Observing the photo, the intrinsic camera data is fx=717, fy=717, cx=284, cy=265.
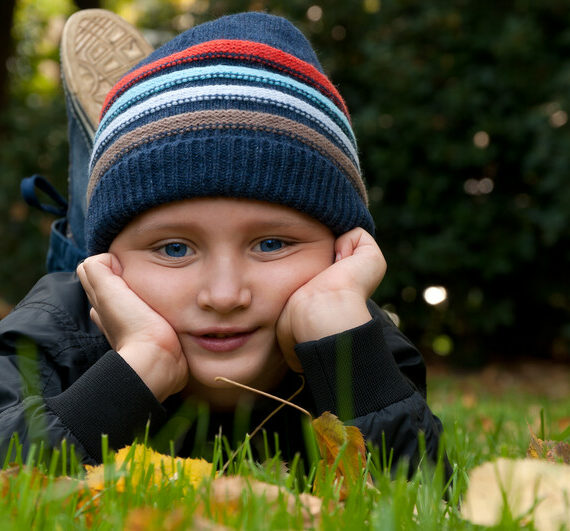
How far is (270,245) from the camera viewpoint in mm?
1950

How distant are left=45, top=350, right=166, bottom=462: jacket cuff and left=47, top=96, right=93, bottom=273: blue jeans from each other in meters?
1.23

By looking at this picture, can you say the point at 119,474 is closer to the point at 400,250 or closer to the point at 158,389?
the point at 158,389

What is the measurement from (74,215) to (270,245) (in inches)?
55.2

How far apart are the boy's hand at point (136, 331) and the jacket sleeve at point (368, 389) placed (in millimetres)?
334

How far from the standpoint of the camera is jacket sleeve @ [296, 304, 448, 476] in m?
1.71

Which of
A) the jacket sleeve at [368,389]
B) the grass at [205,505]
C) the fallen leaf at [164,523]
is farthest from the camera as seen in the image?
the jacket sleeve at [368,389]

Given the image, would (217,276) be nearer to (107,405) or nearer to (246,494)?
(107,405)

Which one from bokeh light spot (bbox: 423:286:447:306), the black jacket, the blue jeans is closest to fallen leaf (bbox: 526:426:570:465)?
the black jacket

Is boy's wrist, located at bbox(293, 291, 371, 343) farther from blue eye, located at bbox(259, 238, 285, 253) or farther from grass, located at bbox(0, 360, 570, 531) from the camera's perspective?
grass, located at bbox(0, 360, 570, 531)

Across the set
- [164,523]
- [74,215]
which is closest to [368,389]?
[164,523]

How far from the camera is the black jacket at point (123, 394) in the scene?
166 centimetres

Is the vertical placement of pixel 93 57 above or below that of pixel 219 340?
above

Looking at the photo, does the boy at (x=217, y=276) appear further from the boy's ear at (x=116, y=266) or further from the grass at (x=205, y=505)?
the grass at (x=205, y=505)

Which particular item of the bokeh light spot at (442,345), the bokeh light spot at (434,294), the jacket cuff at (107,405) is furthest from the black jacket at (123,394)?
the bokeh light spot at (442,345)
